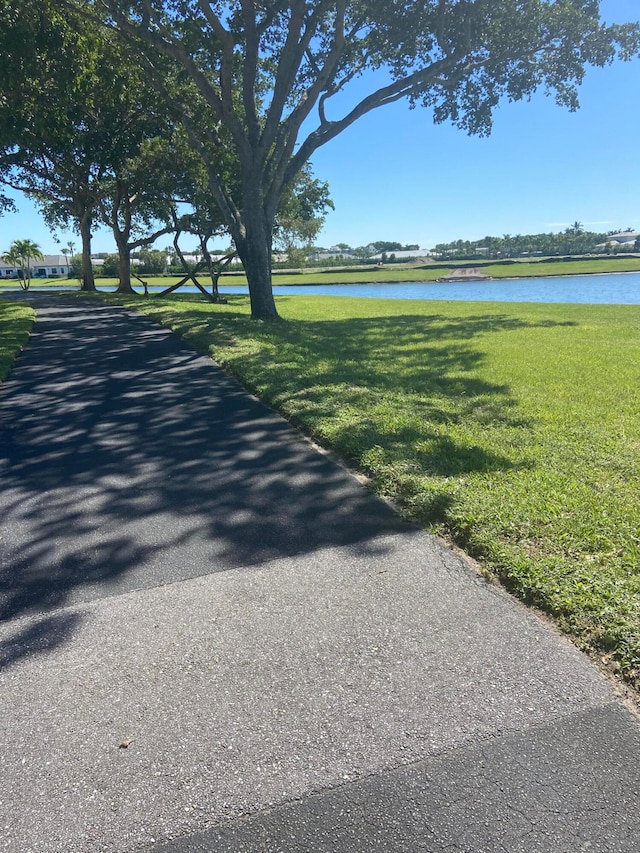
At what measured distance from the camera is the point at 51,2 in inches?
532

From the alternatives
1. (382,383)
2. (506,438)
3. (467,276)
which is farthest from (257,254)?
(467,276)

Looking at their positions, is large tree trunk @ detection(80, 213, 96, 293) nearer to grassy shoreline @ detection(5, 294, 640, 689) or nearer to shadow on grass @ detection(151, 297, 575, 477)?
shadow on grass @ detection(151, 297, 575, 477)

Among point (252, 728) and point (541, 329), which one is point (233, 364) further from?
point (541, 329)

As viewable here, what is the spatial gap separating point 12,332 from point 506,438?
12.0 m

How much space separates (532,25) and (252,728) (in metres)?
17.9

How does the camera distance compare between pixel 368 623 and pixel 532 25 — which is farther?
pixel 532 25

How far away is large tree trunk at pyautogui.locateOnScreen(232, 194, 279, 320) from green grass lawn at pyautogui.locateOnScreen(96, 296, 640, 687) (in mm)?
3524

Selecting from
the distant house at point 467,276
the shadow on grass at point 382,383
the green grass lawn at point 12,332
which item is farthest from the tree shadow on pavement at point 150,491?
the distant house at point 467,276

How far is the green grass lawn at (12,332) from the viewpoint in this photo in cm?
945

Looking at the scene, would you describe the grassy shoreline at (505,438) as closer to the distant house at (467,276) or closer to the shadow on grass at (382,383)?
the shadow on grass at (382,383)

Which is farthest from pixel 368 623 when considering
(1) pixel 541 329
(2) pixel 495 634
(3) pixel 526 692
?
(1) pixel 541 329

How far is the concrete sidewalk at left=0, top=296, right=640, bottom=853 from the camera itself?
1797mm

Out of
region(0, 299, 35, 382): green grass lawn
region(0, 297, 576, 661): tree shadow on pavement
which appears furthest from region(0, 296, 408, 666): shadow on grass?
region(0, 299, 35, 382): green grass lawn

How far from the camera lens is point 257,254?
48.5 feet
